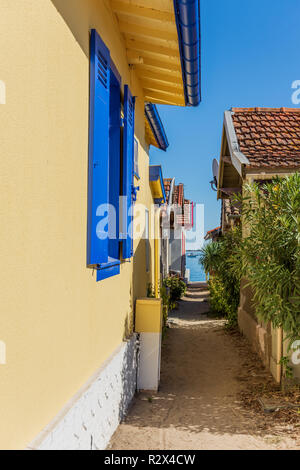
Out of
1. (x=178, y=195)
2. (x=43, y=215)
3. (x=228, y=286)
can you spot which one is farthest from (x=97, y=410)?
(x=178, y=195)

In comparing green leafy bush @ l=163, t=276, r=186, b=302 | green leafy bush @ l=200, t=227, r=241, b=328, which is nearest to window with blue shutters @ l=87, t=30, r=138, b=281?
green leafy bush @ l=200, t=227, r=241, b=328

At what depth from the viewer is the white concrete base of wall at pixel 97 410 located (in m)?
2.42

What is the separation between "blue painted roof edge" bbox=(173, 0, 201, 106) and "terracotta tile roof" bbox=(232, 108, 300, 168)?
8.72ft

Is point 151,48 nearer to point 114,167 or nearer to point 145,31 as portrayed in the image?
point 145,31

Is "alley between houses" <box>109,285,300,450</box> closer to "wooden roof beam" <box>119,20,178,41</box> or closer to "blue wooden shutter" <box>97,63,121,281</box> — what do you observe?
"blue wooden shutter" <box>97,63,121,281</box>

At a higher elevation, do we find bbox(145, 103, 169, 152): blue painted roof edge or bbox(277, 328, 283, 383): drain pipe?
bbox(145, 103, 169, 152): blue painted roof edge

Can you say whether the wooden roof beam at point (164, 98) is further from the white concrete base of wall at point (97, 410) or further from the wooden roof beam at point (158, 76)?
the white concrete base of wall at point (97, 410)

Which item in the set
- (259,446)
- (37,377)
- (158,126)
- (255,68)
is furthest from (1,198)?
(255,68)

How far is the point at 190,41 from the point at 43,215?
2.98 m

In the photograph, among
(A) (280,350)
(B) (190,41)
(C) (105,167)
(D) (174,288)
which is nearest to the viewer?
(C) (105,167)

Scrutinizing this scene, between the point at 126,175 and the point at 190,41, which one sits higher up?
the point at 190,41

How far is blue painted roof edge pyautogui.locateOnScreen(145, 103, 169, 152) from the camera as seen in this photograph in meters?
7.42

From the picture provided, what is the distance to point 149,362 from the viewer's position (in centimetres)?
584

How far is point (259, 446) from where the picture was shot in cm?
395
